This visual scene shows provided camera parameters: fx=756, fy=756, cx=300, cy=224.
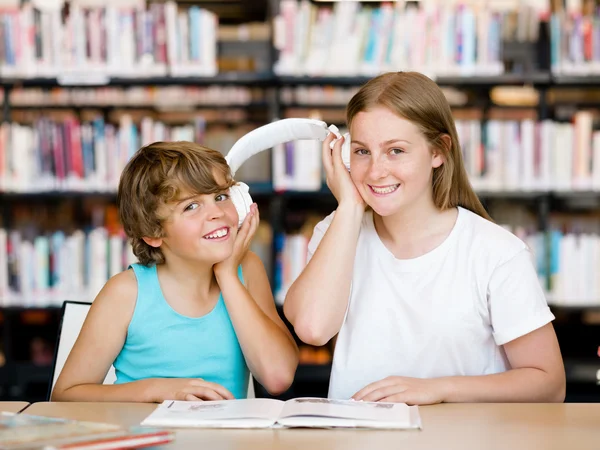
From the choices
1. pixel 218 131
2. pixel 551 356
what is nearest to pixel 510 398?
pixel 551 356

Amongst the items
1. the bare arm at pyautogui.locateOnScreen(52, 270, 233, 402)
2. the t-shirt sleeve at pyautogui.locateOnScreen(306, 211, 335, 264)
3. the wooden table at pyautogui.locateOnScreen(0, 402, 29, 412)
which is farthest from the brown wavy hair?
the wooden table at pyautogui.locateOnScreen(0, 402, 29, 412)

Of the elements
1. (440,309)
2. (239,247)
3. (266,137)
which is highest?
(266,137)

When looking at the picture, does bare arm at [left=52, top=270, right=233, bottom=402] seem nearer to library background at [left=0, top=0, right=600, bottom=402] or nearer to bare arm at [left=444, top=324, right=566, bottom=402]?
bare arm at [left=444, top=324, right=566, bottom=402]

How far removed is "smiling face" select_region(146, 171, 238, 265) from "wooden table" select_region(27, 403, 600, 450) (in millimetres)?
394

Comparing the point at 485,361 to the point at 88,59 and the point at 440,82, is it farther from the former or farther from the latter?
the point at 88,59

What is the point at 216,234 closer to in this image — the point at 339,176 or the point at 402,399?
the point at 339,176

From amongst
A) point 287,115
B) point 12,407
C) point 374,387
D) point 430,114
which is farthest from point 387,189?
point 287,115

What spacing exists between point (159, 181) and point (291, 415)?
25.1 inches

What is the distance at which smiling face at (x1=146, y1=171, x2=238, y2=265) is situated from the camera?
148 cm

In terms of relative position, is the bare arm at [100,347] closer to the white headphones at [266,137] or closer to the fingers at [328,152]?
the white headphones at [266,137]

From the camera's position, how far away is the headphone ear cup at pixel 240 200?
5.00 feet

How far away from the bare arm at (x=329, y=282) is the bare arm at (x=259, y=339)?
1.8 inches

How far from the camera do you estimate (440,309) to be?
1.42 meters

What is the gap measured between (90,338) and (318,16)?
6.26 feet
